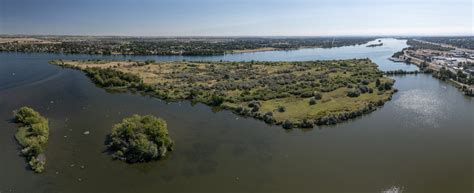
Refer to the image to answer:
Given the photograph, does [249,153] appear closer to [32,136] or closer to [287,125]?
[287,125]

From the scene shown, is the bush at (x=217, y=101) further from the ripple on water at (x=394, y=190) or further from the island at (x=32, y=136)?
the ripple on water at (x=394, y=190)

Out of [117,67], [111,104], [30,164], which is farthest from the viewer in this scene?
[117,67]

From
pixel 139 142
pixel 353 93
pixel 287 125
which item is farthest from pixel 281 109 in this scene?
pixel 139 142

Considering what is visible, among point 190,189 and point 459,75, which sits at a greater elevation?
point 459,75

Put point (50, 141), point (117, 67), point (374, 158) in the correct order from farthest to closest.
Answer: point (117, 67), point (50, 141), point (374, 158)

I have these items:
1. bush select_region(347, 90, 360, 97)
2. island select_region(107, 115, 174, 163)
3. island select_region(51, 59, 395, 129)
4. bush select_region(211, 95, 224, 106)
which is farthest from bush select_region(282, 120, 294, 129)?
bush select_region(347, 90, 360, 97)

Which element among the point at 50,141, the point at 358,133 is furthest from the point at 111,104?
the point at 358,133

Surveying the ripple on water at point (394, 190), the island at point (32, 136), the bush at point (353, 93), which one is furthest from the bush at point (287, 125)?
the island at point (32, 136)

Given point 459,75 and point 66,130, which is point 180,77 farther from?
point 459,75
